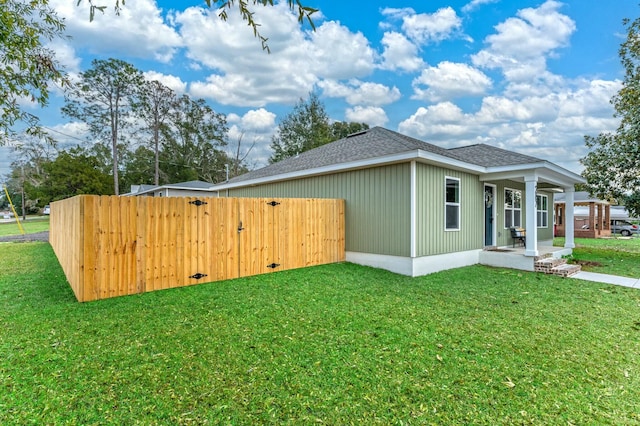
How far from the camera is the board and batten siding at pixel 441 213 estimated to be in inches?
274

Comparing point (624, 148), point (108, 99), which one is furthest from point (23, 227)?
point (624, 148)

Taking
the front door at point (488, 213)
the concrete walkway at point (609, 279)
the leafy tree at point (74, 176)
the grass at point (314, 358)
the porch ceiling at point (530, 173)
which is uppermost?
the leafy tree at point (74, 176)

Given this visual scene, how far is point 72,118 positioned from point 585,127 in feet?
116

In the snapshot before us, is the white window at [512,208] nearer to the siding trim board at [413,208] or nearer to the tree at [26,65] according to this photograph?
the siding trim board at [413,208]

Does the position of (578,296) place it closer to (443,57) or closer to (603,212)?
(443,57)

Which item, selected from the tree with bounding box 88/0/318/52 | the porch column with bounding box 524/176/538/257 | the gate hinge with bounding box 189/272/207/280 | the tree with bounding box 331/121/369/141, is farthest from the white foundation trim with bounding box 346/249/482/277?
the tree with bounding box 331/121/369/141

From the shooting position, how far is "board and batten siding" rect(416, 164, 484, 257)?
6965 mm

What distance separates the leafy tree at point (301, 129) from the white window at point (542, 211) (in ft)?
67.9

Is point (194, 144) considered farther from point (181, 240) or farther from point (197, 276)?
point (197, 276)

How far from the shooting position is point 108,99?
88.3ft

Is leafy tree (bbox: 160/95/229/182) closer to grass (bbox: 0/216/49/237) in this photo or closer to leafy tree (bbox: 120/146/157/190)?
leafy tree (bbox: 120/146/157/190)

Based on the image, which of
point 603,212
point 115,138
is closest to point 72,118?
point 115,138

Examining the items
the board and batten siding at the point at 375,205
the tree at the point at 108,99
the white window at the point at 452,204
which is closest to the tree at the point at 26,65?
the board and batten siding at the point at 375,205

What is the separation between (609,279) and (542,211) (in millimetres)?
6822
